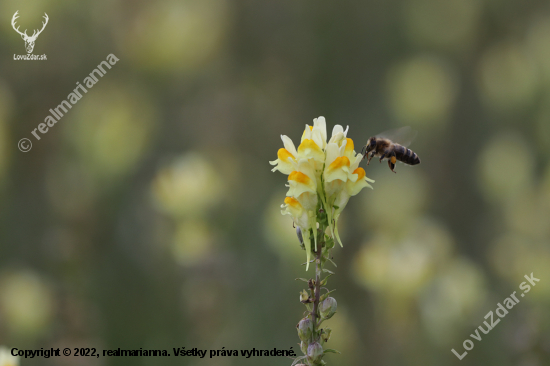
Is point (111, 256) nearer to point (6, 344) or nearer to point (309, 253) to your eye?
point (6, 344)

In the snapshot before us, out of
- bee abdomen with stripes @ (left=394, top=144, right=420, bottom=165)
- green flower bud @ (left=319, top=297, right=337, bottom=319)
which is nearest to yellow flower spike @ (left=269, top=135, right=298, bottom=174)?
green flower bud @ (left=319, top=297, right=337, bottom=319)

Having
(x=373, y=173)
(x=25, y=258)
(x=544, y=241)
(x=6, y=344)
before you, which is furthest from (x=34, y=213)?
(x=544, y=241)

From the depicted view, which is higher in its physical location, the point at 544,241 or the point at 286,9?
the point at 286,9

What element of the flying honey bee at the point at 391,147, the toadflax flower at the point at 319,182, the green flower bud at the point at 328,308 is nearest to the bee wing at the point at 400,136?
the flying honey bee at the point at 391,147

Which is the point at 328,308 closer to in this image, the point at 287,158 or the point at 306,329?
the point at 306,329

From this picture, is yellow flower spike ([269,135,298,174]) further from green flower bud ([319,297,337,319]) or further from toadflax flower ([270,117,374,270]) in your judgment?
green flower bud ([319,297,337,319])

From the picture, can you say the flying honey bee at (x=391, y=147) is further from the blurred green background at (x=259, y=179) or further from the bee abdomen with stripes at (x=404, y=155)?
the blurred green background at (x=259, y=179)


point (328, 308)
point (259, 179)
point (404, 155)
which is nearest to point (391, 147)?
point (404, 155)
